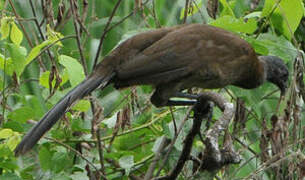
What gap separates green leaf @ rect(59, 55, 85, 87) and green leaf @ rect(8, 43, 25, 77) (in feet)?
0.63

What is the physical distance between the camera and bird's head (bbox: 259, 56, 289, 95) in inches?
154

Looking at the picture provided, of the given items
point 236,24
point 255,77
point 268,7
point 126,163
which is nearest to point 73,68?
point 126,163

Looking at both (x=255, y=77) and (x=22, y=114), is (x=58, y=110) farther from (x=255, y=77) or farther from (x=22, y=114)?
A: (x=255, y=77)

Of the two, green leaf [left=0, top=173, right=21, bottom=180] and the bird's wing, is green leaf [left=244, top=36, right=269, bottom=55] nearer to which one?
the bird's wing

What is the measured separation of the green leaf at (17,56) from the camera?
2.97 meters

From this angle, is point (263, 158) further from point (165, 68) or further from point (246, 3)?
point (246, 3)

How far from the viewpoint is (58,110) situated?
2855 mm

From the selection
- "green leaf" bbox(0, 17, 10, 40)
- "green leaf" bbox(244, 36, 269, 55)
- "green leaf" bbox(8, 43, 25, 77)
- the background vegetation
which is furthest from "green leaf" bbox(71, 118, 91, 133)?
"green leaf" bbox(244, 36, 269, 55)

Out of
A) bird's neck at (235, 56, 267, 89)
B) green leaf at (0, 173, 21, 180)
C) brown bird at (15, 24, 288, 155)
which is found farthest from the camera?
bird's neck at (235, 56, 267, 89)

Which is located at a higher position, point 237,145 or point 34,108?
point 34,108

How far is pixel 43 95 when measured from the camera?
11.1 ft

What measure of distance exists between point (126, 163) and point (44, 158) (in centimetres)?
43

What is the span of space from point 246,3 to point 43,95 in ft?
5.66

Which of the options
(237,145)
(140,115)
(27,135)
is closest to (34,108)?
(27,135)
